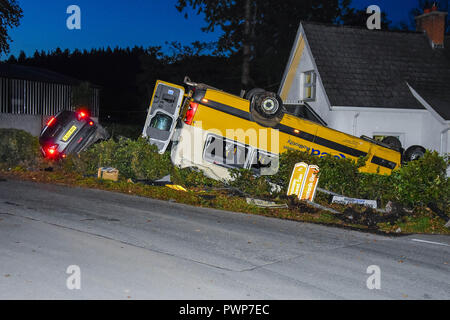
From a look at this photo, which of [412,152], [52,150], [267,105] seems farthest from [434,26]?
[52,150]

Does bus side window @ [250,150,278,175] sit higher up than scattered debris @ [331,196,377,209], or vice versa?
bus side window @ [250,150,278,175]

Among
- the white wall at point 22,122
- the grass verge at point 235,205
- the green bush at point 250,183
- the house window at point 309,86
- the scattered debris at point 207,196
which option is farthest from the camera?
the white wall at point 22,122

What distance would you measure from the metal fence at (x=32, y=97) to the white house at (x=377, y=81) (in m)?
19.5

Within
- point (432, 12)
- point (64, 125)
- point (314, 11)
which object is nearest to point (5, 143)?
point (64, 125)

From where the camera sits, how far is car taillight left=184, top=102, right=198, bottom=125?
14.3 metres

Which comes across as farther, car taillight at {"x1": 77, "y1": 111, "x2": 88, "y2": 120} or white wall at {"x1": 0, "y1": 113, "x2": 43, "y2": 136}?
white wall at {"x1": 0, "y1": 113, "x2": 43, "y2": 136}

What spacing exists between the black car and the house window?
10.0 metres

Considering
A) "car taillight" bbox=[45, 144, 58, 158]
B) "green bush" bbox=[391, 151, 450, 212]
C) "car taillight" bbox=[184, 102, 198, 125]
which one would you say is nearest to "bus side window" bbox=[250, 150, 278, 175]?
"car taillight" bbox=[184, 102, 198, 125]

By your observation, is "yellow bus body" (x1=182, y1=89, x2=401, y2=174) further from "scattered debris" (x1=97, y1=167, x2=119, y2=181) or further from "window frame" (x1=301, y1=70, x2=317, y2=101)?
"window frame" (x1=301, y1=70, x2=317, y2=101)

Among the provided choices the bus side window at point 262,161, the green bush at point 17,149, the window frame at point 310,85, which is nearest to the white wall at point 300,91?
the window frame at point 310,85

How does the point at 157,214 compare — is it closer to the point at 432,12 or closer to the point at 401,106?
the point at 401,106

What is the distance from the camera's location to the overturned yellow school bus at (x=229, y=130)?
47.1ft

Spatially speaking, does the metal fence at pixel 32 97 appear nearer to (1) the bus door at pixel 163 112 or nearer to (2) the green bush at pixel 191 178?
(1) the bus door at pixel 163 112

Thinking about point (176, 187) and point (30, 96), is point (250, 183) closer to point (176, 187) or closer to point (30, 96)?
point (176, 187)
